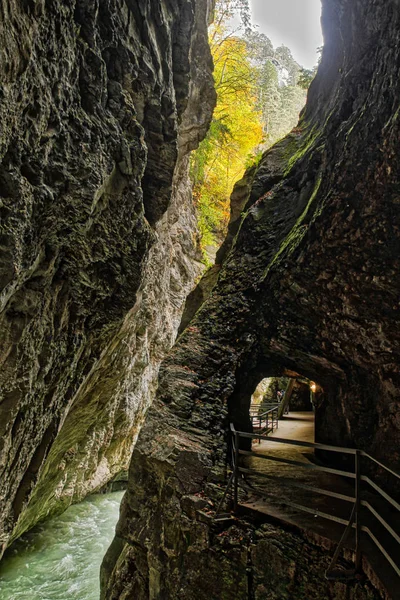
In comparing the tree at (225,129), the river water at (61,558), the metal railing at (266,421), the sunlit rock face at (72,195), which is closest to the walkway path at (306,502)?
the metal railing at (266,421)

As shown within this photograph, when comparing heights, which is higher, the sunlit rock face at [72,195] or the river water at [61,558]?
the sunlit rock face at [72,195]

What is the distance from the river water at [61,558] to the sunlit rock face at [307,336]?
2.74 meters

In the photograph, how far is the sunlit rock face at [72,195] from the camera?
4492 millimetres

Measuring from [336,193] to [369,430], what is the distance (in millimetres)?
4449

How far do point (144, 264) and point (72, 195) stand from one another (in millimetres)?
3321

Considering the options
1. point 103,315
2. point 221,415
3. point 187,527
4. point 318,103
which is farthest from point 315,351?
point 318,103

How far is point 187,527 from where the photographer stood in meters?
5.38

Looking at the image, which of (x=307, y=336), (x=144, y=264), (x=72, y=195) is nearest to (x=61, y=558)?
(x=144, y=264)

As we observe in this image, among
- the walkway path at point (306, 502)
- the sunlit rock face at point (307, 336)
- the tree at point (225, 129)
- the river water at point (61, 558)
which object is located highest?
the tree at point (225, 129)

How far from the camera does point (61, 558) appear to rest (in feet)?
34.3

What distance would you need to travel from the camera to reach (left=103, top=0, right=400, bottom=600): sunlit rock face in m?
5.53

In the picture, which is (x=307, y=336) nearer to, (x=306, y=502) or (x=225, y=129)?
(x=306, y=502)

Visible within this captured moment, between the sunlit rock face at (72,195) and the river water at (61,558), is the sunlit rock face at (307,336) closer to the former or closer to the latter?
the sunlit rock face at (72,195)

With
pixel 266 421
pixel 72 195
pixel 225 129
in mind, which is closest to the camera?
pixel 72 195
